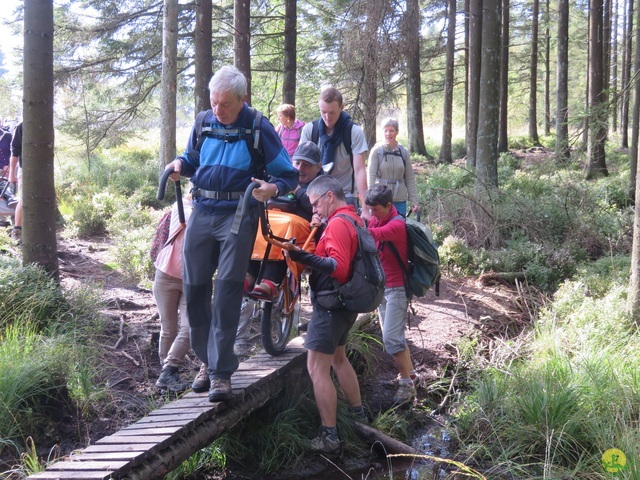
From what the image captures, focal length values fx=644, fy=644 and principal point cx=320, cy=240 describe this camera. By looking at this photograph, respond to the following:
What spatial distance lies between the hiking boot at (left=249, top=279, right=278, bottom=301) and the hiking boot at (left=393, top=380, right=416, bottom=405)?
1577mm

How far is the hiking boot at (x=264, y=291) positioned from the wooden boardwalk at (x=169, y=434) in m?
0.58

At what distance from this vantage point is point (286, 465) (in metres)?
5.02

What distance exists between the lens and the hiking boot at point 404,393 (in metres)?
5.97

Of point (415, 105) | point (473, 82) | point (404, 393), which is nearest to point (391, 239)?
point (404, 393)

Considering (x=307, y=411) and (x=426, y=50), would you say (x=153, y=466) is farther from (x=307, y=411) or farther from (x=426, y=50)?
(x=426, y=50)

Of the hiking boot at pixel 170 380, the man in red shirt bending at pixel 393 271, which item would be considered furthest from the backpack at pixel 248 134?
the hiking boot at pixel 170 380

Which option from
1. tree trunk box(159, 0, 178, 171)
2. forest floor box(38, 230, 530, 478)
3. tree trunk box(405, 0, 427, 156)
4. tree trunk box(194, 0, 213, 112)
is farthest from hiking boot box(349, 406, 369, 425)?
tree trunk box(405, 0, 427, 156)

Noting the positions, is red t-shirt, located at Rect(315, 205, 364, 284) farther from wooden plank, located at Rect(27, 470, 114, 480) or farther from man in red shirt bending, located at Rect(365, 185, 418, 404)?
wooden plank, located at Rect(27, 470, 114, 480)

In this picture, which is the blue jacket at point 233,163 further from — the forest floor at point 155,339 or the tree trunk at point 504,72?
the tree trunk at point 504,72

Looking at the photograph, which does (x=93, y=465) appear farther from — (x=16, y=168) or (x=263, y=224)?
(x=16, y=168)

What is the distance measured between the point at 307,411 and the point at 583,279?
4.79 meters

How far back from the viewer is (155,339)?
6246mm

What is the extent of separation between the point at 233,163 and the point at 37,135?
312cm

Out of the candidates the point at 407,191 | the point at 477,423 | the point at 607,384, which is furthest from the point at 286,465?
the point at 407,191
